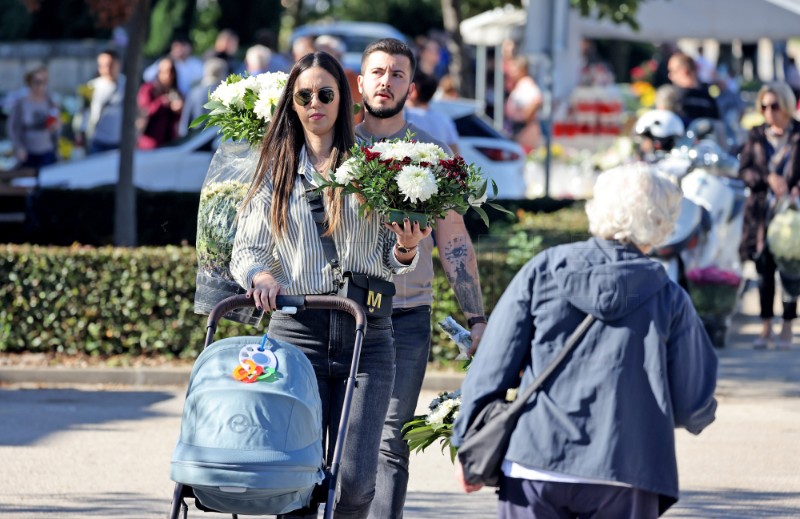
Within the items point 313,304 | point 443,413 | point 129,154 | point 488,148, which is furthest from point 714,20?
point 313,304

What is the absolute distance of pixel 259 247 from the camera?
4.90m

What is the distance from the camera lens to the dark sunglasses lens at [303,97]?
493 cm

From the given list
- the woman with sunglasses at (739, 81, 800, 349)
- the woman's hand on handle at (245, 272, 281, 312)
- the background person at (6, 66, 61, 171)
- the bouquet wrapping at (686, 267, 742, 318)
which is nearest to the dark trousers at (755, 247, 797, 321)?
the woman with sunglasses at (739, 81, 800, 349)

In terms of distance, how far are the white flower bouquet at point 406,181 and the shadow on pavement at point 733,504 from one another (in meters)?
2.61

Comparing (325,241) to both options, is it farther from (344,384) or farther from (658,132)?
(658,132)

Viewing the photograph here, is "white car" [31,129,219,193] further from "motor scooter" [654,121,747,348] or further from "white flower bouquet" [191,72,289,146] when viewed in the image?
"white flower bouquet" [191,72,289,146]

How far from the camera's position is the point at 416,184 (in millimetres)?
4648

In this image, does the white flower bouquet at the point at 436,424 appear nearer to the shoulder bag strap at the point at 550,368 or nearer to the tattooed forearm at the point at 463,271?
the tattooed forearm at the point at 463,271

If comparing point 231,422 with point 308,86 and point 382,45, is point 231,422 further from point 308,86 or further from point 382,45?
point 382,45

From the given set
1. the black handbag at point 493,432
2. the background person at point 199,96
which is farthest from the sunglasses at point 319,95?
the background person at point 199,96

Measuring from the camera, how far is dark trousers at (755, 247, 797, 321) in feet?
38.0

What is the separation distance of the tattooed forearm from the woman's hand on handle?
3.20 feet

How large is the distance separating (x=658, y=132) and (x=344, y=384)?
6.42 meters

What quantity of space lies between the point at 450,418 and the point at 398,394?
0.91ft
